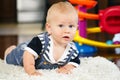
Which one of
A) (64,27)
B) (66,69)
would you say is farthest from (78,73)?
(64,27)

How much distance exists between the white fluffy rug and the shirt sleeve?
0.08 m

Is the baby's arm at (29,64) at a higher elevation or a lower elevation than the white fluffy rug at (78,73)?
higher

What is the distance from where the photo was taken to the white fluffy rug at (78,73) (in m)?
1.18

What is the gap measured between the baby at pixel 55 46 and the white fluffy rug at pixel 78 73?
0.11ft

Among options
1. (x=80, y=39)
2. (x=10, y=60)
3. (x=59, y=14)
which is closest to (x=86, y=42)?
(x=80, y=39)

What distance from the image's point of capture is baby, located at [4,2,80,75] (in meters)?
1.20

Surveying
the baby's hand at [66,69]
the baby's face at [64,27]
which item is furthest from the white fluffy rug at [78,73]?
the baby's face at [64,27]

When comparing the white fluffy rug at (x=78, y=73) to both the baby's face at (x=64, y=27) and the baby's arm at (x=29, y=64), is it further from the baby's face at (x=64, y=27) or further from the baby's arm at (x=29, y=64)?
the baby's face at (x=64, y=27)

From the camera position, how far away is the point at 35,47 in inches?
49.0

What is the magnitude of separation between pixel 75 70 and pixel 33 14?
2.73 metres

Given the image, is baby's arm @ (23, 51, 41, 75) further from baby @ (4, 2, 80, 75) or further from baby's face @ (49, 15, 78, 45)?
baby's face @ (49, 15, 78, 45)

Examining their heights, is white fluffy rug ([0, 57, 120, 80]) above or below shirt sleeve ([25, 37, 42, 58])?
below

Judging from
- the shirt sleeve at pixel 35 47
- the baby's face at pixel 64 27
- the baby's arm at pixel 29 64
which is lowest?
the baby's arm at pixel 29 64

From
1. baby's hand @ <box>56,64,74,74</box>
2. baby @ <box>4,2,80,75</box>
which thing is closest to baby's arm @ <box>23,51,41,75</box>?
baby @ <box>4,2,80,75</box>
